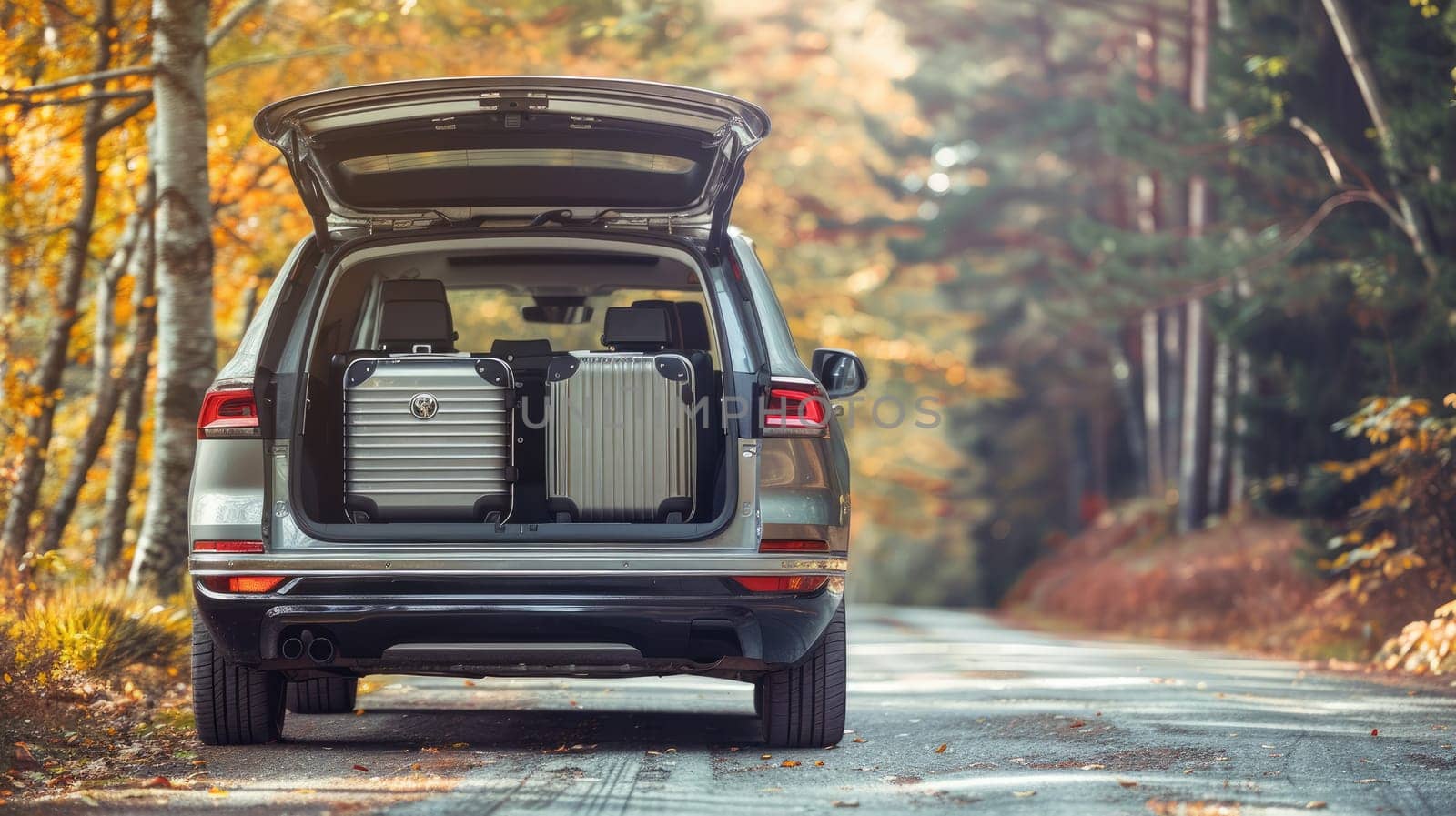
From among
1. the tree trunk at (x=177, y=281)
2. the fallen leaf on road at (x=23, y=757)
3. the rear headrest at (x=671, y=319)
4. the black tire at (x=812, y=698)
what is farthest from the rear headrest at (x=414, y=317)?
the tree trunk at (x=177, y=281)

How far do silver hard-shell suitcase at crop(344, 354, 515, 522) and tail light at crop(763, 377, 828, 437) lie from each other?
970mm

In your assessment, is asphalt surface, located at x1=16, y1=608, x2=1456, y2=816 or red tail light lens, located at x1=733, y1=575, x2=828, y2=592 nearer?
asphalt surface, located at x1=16, y1=608, x2=1456, y2=816

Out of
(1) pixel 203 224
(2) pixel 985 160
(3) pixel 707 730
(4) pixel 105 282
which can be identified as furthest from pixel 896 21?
(3) pixel 707 730

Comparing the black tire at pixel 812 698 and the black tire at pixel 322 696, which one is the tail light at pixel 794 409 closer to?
the black tire at pixel 812 698

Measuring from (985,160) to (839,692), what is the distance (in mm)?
27615

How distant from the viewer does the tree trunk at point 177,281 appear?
9.73 meters

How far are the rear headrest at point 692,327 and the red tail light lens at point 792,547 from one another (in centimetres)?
152

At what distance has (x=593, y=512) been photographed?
20.4 feet

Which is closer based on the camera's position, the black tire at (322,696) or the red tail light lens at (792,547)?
the red tail light lens at (792,547)

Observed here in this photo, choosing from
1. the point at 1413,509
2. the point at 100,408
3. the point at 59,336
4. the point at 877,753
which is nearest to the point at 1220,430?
the point at 1413,509

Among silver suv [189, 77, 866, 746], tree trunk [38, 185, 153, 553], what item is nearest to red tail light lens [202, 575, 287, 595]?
silver suv [189, 77, 866, 746]

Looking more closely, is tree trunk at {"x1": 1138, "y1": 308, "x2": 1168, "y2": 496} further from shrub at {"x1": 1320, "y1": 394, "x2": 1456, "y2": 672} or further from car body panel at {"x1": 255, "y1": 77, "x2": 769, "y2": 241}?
car body panel at {"x1": 255, "y1": 77, "x2": 769, "y2": 241}

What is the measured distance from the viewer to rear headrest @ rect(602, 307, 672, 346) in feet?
21.9

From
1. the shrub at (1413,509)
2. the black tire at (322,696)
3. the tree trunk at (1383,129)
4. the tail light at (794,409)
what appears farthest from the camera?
the tree trunk at (1383,129)
